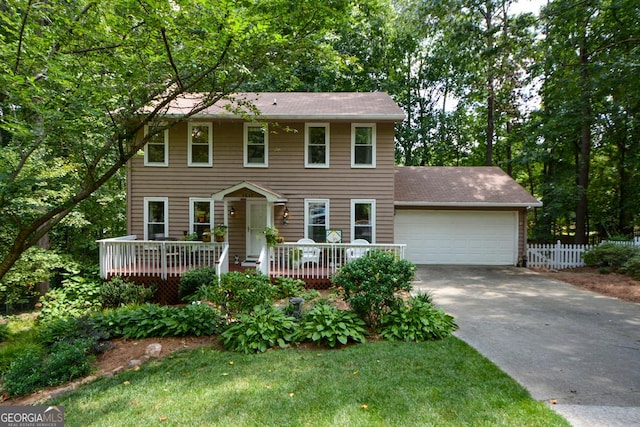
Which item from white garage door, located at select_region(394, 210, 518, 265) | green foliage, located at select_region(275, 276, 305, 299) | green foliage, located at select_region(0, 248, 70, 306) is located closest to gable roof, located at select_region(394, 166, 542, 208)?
white garage door, located at select_region(394, 210, 518, 265)

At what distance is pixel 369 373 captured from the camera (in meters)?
3.62

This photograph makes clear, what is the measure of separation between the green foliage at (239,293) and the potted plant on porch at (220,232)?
3.96 m

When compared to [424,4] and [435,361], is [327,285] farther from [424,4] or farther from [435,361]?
[424,4]

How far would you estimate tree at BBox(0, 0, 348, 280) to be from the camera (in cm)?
438

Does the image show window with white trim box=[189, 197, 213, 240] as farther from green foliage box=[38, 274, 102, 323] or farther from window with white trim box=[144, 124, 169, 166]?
green foliage box=[38, 274, 102, 323]

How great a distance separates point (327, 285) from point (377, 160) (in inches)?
171

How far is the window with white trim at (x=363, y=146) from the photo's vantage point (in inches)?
401

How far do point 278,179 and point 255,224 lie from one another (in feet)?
5.34

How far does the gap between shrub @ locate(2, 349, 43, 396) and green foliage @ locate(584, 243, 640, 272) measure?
13.7 m

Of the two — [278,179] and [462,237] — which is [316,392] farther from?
[462,237]

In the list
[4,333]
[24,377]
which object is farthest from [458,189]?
[4,333]

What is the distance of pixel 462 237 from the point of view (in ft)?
37.9

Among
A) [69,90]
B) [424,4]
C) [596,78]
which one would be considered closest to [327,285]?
[69,90]

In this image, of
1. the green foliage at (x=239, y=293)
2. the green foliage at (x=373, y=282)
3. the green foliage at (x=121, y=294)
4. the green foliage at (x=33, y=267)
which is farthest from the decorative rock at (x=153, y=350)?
the green foliage at (x=33, y=267)
